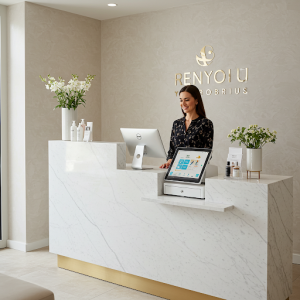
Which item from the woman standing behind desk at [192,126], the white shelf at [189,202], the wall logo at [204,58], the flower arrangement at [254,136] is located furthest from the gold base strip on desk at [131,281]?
the wall logo at [204,58]

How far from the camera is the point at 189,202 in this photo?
283 cm

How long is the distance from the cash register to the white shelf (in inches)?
2.4

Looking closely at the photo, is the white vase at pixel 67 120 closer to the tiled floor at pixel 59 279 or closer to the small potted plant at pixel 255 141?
the tiled floor at pixel 59 279

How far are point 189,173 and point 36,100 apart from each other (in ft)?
8.05

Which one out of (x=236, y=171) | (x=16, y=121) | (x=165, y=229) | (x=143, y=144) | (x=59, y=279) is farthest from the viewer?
(x=16, y=121)

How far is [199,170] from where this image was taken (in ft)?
9.72

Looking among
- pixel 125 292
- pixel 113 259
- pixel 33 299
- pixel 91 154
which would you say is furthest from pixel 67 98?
pixel 33 299

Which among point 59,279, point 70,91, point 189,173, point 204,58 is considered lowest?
point 59,279

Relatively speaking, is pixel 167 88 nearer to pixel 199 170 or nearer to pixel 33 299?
pixel 199 170

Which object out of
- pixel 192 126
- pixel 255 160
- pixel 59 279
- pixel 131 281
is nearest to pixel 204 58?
pixel 192 126

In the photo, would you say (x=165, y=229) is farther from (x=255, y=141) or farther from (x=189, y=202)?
(x=255, y=141)

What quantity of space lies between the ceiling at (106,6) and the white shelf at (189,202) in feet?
8.65

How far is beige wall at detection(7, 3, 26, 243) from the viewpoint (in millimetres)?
4527

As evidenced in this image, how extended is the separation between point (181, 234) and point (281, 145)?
5.66 feet
